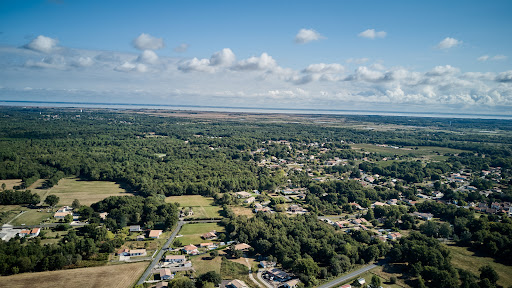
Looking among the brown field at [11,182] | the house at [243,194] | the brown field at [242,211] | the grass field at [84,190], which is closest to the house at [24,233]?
the grass field at [84,190]

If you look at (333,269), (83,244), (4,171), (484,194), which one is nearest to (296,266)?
(333,269)

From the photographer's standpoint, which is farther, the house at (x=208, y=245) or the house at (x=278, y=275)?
the house at (x=208, y=245)

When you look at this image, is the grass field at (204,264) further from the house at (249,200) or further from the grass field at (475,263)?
the grass field at (475,263)

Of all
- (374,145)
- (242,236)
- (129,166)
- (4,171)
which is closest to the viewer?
(242,236)

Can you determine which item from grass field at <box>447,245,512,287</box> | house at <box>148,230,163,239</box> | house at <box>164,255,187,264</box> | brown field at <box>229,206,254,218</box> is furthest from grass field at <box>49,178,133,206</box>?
grass field at <box>447,245,512,287</box>

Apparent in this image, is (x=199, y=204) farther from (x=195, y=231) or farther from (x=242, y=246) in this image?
(x=242, y=246)

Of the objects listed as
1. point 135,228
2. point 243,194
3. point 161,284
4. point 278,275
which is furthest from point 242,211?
point 161,284

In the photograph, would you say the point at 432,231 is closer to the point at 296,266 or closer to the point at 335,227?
the point at 335,227
